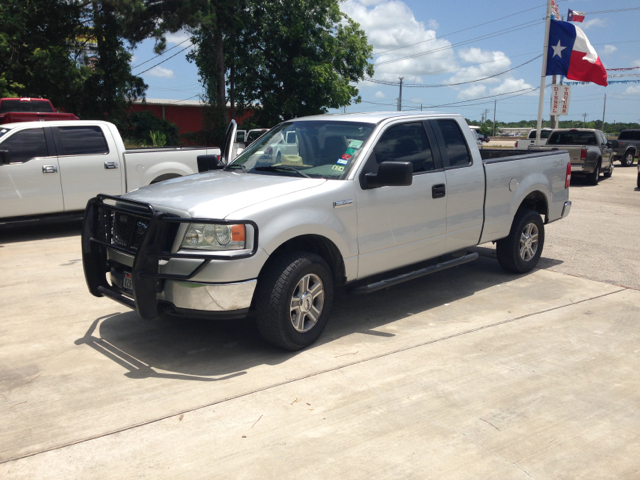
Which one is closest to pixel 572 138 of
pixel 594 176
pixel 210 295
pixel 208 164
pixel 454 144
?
pixel 594 176

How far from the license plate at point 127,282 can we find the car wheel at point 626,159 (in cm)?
2906

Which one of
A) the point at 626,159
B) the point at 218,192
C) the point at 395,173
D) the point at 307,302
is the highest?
the point at 395,173

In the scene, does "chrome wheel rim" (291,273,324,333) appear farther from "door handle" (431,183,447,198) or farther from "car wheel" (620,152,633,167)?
"car wheel" (620,152,633,167)

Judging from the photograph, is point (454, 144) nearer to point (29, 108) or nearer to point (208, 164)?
point (208, 164)

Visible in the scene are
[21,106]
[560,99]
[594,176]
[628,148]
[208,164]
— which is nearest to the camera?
[208,164]

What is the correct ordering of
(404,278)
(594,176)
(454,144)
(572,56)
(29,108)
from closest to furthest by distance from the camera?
(404,278)
(454,144)
(29,108)
(594,176)
(572,56)

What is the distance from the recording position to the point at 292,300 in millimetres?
4652

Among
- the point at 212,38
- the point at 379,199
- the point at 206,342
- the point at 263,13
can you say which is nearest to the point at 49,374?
the point at 206,342

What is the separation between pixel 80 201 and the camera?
31.6ft

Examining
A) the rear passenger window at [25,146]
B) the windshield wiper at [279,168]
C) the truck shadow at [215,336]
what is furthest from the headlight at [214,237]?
the rear passenger window at [25,146]

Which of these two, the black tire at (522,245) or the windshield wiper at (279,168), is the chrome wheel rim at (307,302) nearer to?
the windshield wiper at (279,168)

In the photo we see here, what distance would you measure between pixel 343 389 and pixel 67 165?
712 cm

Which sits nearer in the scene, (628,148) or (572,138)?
(572,138)

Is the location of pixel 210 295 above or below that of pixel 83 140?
below
